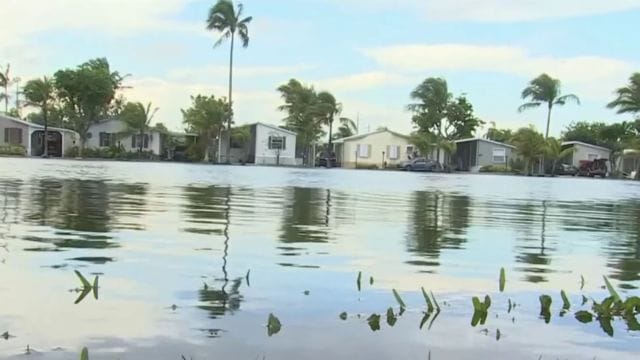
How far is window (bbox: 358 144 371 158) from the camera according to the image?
82794mm

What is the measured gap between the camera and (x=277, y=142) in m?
80.9

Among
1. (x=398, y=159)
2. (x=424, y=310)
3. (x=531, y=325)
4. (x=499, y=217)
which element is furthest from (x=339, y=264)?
(x=398, y=159)

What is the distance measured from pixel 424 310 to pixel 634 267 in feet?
14.1

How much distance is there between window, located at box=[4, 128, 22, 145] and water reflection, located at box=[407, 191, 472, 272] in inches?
2382

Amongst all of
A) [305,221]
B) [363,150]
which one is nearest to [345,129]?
[363,150]

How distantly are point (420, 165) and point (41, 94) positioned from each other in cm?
3510

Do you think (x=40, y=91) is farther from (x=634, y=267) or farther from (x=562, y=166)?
(x=634, y=267)

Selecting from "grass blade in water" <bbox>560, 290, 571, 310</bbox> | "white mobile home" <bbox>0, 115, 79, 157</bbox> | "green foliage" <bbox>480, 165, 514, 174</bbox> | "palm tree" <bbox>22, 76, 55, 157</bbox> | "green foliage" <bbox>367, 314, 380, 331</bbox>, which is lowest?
"green foliage" <bbox>367, 314, 380, 331</bbox>

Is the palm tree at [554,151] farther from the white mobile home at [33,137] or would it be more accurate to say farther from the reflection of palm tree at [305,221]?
the reflection of palm tree at [305,221]

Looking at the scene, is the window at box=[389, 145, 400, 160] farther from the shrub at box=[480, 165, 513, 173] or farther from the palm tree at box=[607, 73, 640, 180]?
the palm tree at box=[607, 73, 640, 180]

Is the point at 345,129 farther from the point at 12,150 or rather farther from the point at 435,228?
the point at 435,228

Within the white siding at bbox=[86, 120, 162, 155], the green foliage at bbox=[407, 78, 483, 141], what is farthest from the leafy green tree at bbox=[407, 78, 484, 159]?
the white siding at bbox=[86, 120, 162, 155]

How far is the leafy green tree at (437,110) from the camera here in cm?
8681

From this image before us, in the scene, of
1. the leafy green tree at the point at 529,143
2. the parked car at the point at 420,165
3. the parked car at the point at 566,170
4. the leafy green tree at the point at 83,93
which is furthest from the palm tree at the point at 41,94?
the parked car at the point at 566,170
